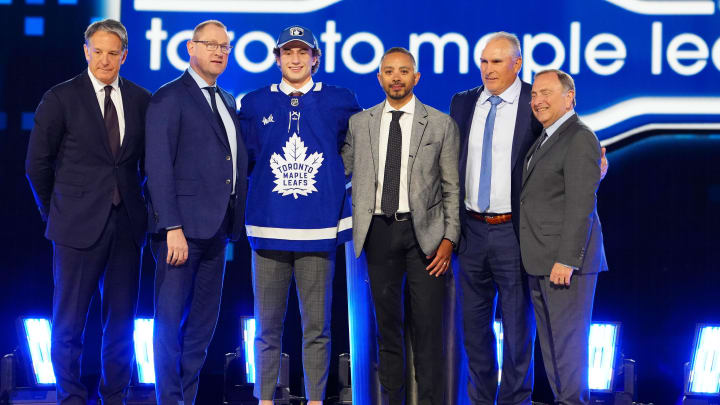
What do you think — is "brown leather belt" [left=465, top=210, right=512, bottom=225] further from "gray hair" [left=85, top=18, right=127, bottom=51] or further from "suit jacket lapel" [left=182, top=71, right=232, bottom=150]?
"gray hair" [left=85, top=18, right=127, bottom=51]

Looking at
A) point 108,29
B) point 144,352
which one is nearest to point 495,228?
point 108,29

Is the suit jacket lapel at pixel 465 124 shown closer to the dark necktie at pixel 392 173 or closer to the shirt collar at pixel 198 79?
the dark necktie at pixel 392 173

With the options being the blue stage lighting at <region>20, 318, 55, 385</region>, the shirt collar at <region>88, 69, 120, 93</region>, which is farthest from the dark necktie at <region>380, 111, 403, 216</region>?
the blue stage lighting at <region>20, 318, 55, 385</region>

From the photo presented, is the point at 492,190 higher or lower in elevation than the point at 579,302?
higher

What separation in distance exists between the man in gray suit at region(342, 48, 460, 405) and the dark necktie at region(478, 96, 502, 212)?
19 cm

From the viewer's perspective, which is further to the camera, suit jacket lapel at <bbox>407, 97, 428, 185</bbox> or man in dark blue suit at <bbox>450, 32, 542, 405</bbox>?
man in dark blue suit at <bbox>450, 32, 542, 405</bbox>

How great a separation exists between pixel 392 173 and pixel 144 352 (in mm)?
2122

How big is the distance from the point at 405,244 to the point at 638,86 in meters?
2.17

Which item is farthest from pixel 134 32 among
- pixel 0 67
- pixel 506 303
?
pixel 506 303

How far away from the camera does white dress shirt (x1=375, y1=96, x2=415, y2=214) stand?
329cm

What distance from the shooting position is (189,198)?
3340 mm

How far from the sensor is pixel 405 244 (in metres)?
3.29

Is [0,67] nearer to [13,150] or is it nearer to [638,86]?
[13,150]

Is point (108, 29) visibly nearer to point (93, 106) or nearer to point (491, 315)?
point (93, 106)
